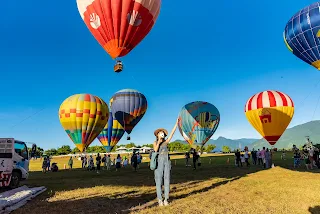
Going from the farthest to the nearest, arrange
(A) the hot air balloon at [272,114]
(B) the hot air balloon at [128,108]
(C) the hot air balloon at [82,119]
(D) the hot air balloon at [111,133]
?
(D) the hot air balloon at [111,133] → (B) the hot air balloon at [128,108] → (C) the hot air balloon at [82,119] → (A) the hot air balloon at [272,114]

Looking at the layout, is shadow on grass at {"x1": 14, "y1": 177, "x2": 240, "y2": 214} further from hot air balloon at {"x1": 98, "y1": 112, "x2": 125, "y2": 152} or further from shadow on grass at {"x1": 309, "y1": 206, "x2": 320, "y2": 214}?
hot air balloon at {"x1": 98, "y1": 112, "x2": 125, "y2": 152}

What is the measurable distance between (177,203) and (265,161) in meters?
20.6

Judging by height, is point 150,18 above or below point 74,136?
above

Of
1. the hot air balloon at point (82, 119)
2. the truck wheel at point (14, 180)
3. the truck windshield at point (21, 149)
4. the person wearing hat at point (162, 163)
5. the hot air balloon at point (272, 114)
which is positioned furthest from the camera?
the hot air balloon at point (82, 119)

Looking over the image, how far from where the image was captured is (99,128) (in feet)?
121

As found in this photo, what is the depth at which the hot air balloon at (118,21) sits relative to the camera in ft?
70.0

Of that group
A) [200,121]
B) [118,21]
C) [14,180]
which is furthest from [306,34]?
[14,180]

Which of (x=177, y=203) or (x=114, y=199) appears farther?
(x=114, y=199)

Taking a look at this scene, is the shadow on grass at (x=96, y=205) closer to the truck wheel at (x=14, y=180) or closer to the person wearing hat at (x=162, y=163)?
the person wearing hat at (x=162, y=163)

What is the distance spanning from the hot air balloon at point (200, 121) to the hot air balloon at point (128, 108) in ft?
26.3

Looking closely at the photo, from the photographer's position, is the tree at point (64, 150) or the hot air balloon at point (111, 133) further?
the tree at point (64, 150)

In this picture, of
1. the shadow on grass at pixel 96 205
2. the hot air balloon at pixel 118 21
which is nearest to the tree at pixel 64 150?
the hot air balloon at pixel 118 21

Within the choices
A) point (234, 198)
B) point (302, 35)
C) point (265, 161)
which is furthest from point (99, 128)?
point (234, 198)

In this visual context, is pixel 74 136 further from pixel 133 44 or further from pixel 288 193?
pixel 288 193
